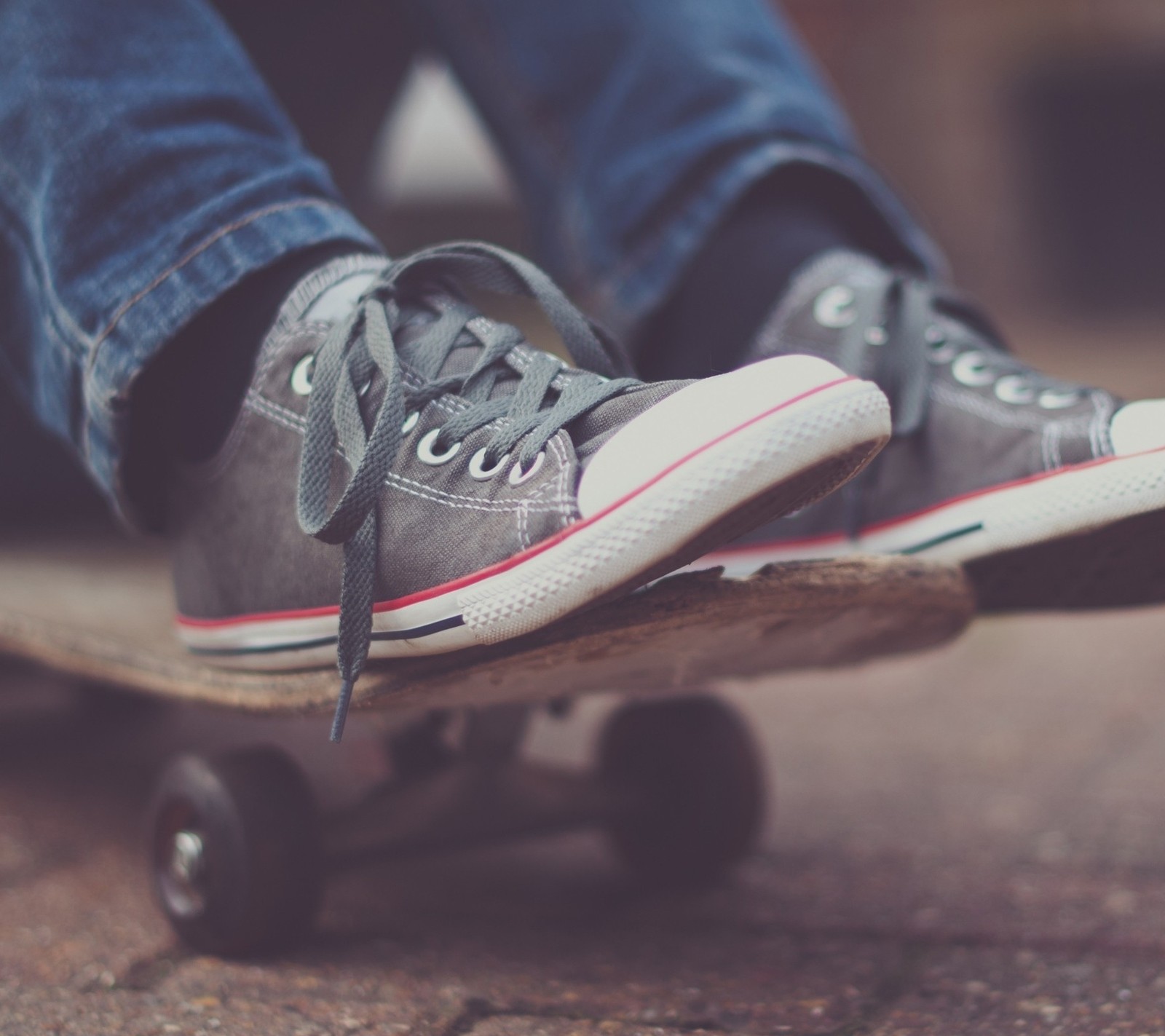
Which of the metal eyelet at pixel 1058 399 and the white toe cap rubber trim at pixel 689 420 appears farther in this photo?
the metal eyelet at pixel 1058 399

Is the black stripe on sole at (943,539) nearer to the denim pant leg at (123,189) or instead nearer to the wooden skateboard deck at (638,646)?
the wooden skateboard deck at (638,646)

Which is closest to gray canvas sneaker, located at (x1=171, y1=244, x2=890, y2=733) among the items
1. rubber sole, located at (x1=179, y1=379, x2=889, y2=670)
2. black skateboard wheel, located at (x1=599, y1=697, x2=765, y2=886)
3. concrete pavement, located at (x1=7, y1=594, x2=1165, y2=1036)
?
rubber sole, located at (x1=179, y1=379, x2=889, y2=670)

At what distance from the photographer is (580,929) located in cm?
91

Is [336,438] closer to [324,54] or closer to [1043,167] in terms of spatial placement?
[324,54]

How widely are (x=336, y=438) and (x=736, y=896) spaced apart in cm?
53

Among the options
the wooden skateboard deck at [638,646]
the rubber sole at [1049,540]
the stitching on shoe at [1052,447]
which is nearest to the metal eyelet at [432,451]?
the wooden skateboard deck at [638,646]

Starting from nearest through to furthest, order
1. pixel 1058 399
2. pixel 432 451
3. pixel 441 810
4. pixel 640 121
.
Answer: pixel 432 451 < pixel 1058 399 < pixel 441 810 < pixel 640 121

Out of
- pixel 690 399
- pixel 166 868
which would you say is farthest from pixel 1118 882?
pixel 166 868

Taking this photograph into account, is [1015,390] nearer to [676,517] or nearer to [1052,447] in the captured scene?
[1052,447]

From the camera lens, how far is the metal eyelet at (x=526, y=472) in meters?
0.65

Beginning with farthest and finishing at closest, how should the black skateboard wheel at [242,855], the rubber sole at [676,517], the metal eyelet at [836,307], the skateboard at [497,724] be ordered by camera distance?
the metal eyelet at [836,307], the black skateboard wheel at [242,855], the skateboard at [497,724], the rubber sole at [676,517]

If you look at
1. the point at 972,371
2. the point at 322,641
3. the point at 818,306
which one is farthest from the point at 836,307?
the point at 322,641

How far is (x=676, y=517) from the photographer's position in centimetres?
60

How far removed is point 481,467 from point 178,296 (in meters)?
0.26
